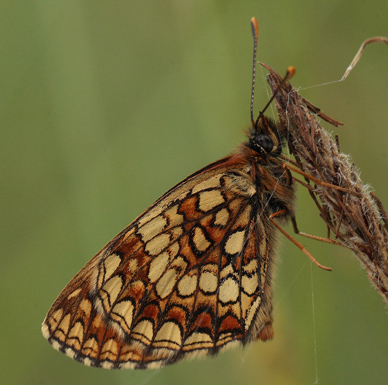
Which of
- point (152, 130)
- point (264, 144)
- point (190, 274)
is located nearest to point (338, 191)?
point (264, 144)

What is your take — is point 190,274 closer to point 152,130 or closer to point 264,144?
point 264,144

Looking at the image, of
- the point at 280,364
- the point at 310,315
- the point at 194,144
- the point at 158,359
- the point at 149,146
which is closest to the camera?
the point at 158,359

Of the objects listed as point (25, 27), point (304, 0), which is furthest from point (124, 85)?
point (304, 0)

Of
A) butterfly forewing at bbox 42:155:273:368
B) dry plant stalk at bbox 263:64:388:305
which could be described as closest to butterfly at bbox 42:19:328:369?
butterfly forewing at bbox 42:155:273:368

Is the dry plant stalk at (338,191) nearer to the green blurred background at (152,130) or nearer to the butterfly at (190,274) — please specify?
the butterfly at (190,274)

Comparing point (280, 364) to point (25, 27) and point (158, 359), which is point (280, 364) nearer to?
point (158, 359)

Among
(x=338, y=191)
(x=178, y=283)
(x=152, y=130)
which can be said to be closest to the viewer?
(x=338, y=191)
